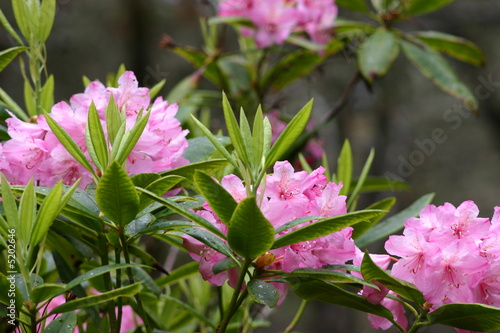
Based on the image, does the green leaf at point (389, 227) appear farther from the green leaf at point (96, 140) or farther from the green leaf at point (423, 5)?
the green leaf at point (423, 5)

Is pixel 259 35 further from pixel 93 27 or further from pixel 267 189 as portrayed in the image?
pixel 93 27

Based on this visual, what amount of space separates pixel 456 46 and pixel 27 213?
4.77ft

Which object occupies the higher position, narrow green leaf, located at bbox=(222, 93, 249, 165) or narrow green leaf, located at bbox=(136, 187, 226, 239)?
narrow green leaf, located at bbox=(222, 93, 249, 165)

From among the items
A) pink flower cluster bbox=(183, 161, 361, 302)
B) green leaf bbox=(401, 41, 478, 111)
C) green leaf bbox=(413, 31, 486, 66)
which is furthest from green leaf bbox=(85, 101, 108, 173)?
green leaf bbox=(413, 31, 486, 66)

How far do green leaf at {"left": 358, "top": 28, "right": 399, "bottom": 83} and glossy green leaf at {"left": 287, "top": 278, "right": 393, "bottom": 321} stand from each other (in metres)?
0.98

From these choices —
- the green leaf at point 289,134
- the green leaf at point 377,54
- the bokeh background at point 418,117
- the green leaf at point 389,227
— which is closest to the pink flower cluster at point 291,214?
the green leaf at point 289,134

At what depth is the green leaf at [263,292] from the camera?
0.72 metres

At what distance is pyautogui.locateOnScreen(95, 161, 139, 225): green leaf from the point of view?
0.68 meters

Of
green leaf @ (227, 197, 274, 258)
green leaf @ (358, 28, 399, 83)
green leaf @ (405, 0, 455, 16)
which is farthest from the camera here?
green leaf @ (405, 0, 455, 16)

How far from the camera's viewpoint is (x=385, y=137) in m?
3.73

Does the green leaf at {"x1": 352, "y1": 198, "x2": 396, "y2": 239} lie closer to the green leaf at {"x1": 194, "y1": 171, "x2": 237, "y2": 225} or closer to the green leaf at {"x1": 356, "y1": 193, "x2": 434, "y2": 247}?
the green leaf at {"x1": 356, "y1": 193, "x2": 434, "y2": 247}

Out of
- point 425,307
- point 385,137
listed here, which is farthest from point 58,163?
point 385,137

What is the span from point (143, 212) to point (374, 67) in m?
1.07

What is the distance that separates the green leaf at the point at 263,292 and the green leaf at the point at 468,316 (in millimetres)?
180
